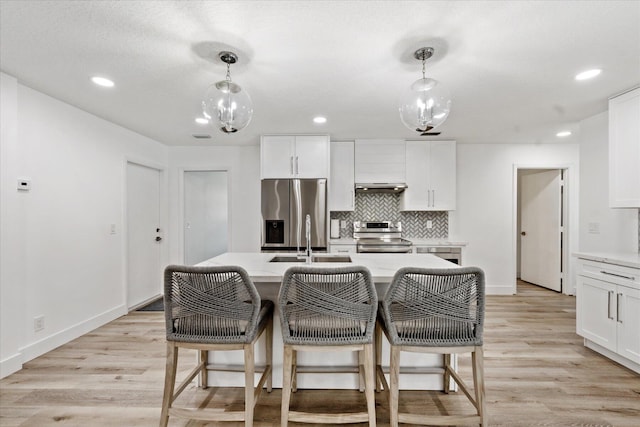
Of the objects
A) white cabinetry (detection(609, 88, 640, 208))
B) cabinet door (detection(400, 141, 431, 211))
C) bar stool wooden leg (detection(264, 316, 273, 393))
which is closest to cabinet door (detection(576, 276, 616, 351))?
white cabinetry (detection(609, 88, 640, 208))

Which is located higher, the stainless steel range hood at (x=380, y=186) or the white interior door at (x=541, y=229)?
the stainless steel range hood at (x=380, y=186)

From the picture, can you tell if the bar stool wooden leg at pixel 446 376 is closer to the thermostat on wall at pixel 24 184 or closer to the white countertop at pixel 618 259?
the white countertop at pixel 618 259

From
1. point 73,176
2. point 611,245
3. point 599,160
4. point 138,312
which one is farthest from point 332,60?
point 138,312

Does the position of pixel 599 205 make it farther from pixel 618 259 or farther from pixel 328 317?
pixel 328 317

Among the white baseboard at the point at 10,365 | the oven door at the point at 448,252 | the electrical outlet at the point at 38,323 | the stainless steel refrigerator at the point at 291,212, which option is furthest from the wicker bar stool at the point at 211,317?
the oven door at the point at 448,252

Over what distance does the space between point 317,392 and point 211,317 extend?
3.39ft

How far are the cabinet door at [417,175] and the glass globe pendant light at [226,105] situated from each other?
3.07 meters

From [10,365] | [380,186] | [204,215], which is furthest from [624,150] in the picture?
[204,215]

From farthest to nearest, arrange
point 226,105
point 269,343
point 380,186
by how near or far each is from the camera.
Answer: point 380,186 → point 269,343 → point 226,105

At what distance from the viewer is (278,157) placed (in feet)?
14.1

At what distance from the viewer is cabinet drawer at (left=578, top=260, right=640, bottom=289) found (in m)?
2.44

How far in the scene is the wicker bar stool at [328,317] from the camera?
1.59 metres

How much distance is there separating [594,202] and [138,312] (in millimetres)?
5527

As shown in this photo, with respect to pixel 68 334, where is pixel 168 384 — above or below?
above
